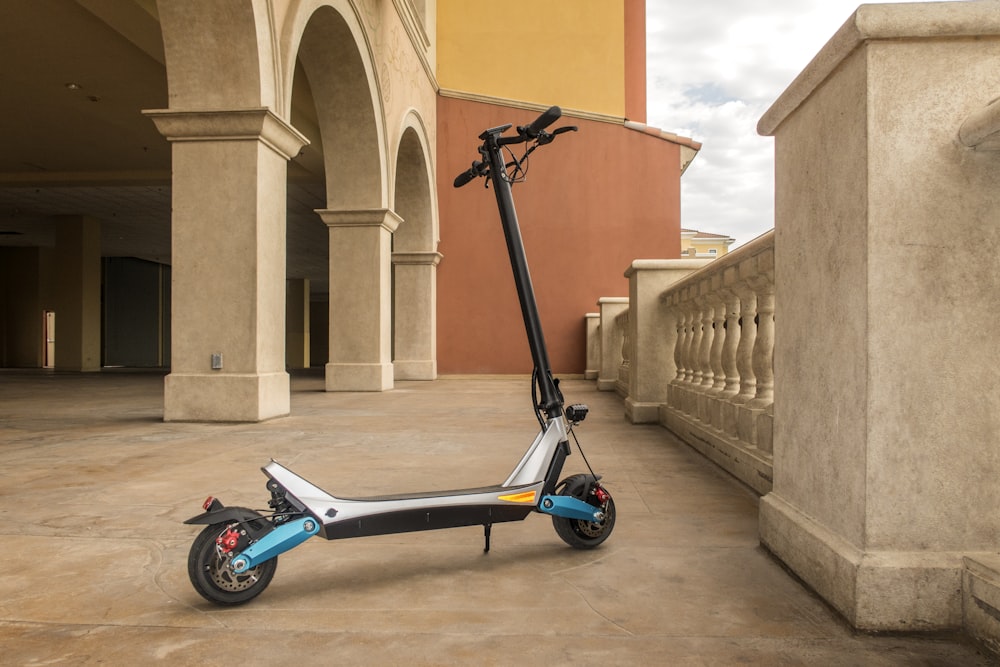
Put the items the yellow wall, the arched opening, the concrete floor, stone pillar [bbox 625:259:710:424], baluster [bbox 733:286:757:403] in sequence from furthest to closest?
1. the yellow wall
2. the arched opening
3. stone pillar [bbox 625:259:710:424]
4. baluster [bbox 733:286:757:403]
5. the concrete floor

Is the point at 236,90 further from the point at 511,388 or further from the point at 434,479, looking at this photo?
the point at 511,388

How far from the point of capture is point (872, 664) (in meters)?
1.44

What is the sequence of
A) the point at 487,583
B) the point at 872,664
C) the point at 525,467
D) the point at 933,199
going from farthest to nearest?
the point at 525,467
the point at 487,583
the point at 933,199
the point at 872,664

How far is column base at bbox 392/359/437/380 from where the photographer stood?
1266 centimetres

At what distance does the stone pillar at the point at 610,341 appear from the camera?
31.7ft

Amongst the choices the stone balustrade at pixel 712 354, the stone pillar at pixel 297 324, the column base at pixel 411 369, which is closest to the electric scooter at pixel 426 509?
the stone balustrade at pixel 712 354

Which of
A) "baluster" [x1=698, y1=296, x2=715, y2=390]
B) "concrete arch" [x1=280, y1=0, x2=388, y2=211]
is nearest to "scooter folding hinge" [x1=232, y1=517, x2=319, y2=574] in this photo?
"baluster" [x1=698, y1=296, x2=715, y2=390]

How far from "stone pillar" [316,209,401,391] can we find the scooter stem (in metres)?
7.30

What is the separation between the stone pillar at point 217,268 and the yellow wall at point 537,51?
8844mm

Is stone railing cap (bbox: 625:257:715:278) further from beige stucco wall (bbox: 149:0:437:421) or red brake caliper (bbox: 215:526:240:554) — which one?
red brake caliper (bbox: 215:526:240:554)

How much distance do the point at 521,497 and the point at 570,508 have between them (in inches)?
6.7

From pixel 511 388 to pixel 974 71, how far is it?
9079 millimetres

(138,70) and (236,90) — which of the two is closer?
(236,90)

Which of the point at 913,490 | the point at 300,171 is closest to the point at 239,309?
the point at 913,490
